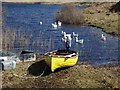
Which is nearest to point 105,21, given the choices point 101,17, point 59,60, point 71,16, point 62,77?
point 101,17

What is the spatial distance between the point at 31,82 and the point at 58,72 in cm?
201

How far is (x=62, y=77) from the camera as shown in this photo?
2123 cm

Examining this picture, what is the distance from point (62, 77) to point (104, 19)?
104 ft

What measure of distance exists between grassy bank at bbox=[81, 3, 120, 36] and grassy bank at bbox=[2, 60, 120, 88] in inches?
732

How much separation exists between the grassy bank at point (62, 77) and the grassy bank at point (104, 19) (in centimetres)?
1860

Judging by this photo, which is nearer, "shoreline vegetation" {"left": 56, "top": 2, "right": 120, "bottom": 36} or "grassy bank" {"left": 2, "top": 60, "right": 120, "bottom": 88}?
"grassy bank" {"left": 2, "top": 60, "right": 120, "bottom": 88}

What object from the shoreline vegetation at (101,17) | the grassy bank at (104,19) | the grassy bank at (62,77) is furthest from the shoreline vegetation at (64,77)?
the grassy bank at (104,19)

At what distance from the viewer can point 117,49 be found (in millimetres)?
31203

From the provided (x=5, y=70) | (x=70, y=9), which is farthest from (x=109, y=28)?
(x=5, y=70)

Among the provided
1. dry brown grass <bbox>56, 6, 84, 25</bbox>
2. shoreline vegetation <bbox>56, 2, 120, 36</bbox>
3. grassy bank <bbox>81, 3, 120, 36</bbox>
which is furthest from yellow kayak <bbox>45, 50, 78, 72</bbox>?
dry brown grass <bbox>56, 6, 84, 25</bbox>

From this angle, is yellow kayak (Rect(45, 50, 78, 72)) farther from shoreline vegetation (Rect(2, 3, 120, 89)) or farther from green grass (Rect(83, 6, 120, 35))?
green grass (Rect(83, 6, 120, 35))

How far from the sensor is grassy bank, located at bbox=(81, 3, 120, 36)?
44319 millimetres

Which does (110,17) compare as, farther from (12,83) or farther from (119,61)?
(12,83)

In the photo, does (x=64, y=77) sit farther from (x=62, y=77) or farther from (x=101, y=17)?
(x=101, y=17)
